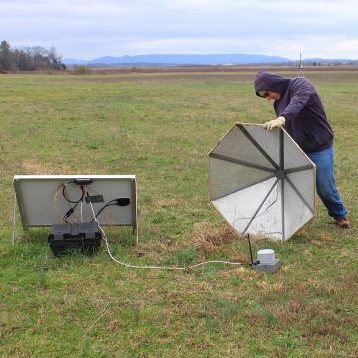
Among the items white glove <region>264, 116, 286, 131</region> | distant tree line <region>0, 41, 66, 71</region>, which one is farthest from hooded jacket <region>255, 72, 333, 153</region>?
distant tree line <region>0, 41, 66, 71</region>

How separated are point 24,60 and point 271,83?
423 feet

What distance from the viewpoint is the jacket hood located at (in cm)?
705

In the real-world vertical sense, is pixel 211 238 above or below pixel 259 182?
below

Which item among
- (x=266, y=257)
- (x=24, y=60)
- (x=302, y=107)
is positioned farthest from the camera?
(x=24, y=60)

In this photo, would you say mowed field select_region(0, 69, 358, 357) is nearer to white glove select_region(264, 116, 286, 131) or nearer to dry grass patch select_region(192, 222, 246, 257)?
dry grass patch select_region(192, 222, 246, 257)

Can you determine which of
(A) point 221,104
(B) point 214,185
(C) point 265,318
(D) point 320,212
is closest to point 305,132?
(B) point 214,185

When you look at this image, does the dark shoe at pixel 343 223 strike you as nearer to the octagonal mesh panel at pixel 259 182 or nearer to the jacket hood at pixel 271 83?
the octagonal mesh panel at pixel 259 182

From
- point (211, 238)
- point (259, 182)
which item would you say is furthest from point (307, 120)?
point (211, 238)

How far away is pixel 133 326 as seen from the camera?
16.4 ft

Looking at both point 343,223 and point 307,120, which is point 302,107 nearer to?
point 307,120

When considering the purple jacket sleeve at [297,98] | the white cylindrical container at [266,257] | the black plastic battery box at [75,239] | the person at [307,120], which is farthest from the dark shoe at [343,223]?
the black plastic battery box at [75,239]

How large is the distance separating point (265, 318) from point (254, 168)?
2.76 meters

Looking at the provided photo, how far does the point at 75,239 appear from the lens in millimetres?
6512

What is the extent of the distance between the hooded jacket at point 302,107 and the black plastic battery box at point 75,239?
262 cm
